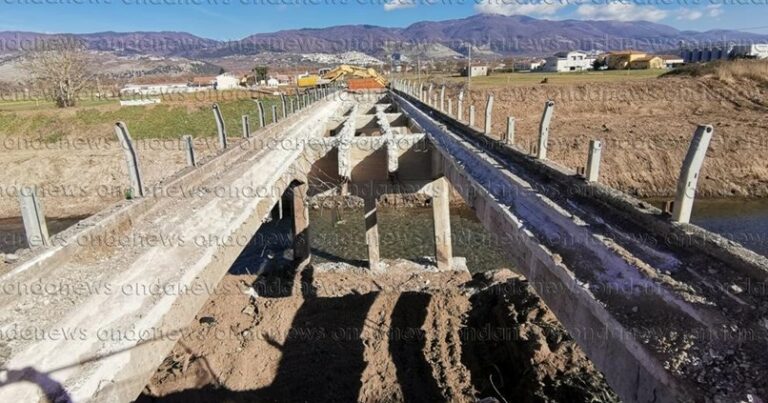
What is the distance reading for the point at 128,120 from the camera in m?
40.6

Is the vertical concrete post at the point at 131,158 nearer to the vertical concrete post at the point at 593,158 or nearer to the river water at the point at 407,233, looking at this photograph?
the vertical concrete post at the point at 593,158

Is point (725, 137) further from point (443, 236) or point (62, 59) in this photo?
point (62, 59)

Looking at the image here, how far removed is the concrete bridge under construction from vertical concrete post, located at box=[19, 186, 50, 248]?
2 centimetres

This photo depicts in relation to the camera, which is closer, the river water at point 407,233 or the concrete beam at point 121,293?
the concrete beam at point 121,293

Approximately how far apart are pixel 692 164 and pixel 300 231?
47.5ft

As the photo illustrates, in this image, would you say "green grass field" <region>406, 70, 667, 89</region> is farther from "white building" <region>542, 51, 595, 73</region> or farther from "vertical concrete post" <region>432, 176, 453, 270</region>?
"white building" <region>542, 51, 595, 73</region>

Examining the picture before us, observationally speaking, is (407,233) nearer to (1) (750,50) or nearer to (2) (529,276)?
(2) (529,276)

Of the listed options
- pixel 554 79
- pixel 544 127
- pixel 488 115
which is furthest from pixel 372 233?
pixel 554 79

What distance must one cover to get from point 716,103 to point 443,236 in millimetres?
36421

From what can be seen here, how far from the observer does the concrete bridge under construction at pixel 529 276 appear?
294cm

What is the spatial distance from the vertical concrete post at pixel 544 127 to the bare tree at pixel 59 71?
169 ft

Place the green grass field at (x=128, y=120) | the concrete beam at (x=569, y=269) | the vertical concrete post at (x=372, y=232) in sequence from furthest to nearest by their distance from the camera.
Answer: the green grass field at (x=128, y=120) < the vertical concrete post at (x=372, y=232) < the concrete beam at (x=569, y=269)

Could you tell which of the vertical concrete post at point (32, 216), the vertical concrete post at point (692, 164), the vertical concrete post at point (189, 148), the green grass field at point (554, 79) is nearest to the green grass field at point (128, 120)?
the green grass field at point (554, 79)

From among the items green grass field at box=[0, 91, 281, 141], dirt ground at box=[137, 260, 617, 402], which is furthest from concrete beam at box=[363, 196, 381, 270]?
green grass field at box=[0, 91, 281, 141]
